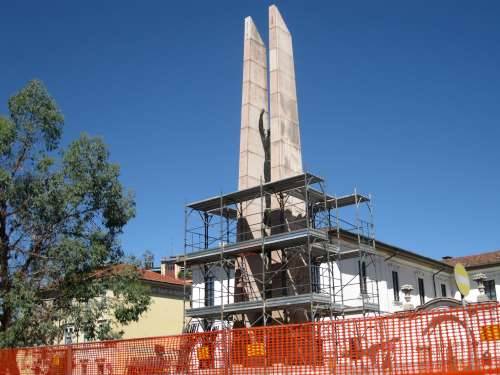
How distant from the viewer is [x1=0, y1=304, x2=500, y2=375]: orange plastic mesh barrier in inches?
344

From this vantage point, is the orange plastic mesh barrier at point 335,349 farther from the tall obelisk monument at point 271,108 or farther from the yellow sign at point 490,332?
the tall obelisk monument at point 271,108

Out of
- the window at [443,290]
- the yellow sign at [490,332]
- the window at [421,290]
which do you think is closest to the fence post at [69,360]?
the yellow sign at [490,332]

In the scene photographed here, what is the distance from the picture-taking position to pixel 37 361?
15.4 m

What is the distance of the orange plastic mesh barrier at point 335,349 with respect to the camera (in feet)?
28.7

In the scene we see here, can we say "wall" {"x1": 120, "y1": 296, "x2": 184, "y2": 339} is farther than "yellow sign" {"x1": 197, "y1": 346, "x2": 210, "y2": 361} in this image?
Yes

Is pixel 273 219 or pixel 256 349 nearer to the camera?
pixel 256 349

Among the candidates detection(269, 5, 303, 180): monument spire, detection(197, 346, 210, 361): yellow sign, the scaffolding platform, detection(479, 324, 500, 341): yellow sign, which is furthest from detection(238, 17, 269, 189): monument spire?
detection(479, 324, 500, 341): yellow sign

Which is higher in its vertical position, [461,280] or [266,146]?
[266,146]

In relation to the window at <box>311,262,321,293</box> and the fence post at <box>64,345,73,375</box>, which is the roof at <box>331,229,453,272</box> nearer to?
the window at <box>311,262,321,293</box>

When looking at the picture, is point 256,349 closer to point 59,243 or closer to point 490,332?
point 490,332

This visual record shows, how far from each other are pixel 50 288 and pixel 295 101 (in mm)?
14174

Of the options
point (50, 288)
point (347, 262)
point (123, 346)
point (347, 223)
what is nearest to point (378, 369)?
point (123, 346)

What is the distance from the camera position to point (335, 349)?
10.1 m

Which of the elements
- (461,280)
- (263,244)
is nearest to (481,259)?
(263,244)
